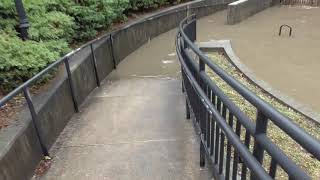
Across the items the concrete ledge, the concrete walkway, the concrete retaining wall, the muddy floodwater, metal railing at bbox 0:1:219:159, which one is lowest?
the muddy floodwater

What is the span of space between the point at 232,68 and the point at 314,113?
316 centimetres

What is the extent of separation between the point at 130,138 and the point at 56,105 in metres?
1.15

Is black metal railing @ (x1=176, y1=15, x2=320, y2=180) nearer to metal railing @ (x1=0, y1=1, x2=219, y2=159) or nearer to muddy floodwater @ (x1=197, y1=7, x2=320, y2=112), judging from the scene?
metal railing @ (x1=0, y1=1, x2=219, y2=159)

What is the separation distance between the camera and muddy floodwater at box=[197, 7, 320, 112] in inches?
313

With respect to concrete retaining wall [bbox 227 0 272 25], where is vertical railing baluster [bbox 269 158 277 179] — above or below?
above

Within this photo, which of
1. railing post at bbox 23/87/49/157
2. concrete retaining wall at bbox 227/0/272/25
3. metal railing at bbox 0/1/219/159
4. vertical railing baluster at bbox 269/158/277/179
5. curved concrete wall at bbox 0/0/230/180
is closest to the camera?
vertical railing baluster at bbox 269/158/277/179

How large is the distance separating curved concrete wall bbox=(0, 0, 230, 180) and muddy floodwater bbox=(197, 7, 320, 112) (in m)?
3.40

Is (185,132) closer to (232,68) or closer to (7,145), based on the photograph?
(7,145)

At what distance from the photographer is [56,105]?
5.18 metres

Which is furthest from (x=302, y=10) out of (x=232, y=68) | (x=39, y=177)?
(x=39, y=177)

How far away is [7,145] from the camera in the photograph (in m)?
3.69

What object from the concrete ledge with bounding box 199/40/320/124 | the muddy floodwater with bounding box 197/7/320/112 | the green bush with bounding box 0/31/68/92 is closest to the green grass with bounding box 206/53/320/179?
the concrete ledge with bounding box 199/40/320/124

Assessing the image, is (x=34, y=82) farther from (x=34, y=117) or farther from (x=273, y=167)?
(x=273, y=167)

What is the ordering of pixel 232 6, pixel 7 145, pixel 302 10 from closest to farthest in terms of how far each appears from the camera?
pixel 7 145
pixel 232 6
pixel 302 10
